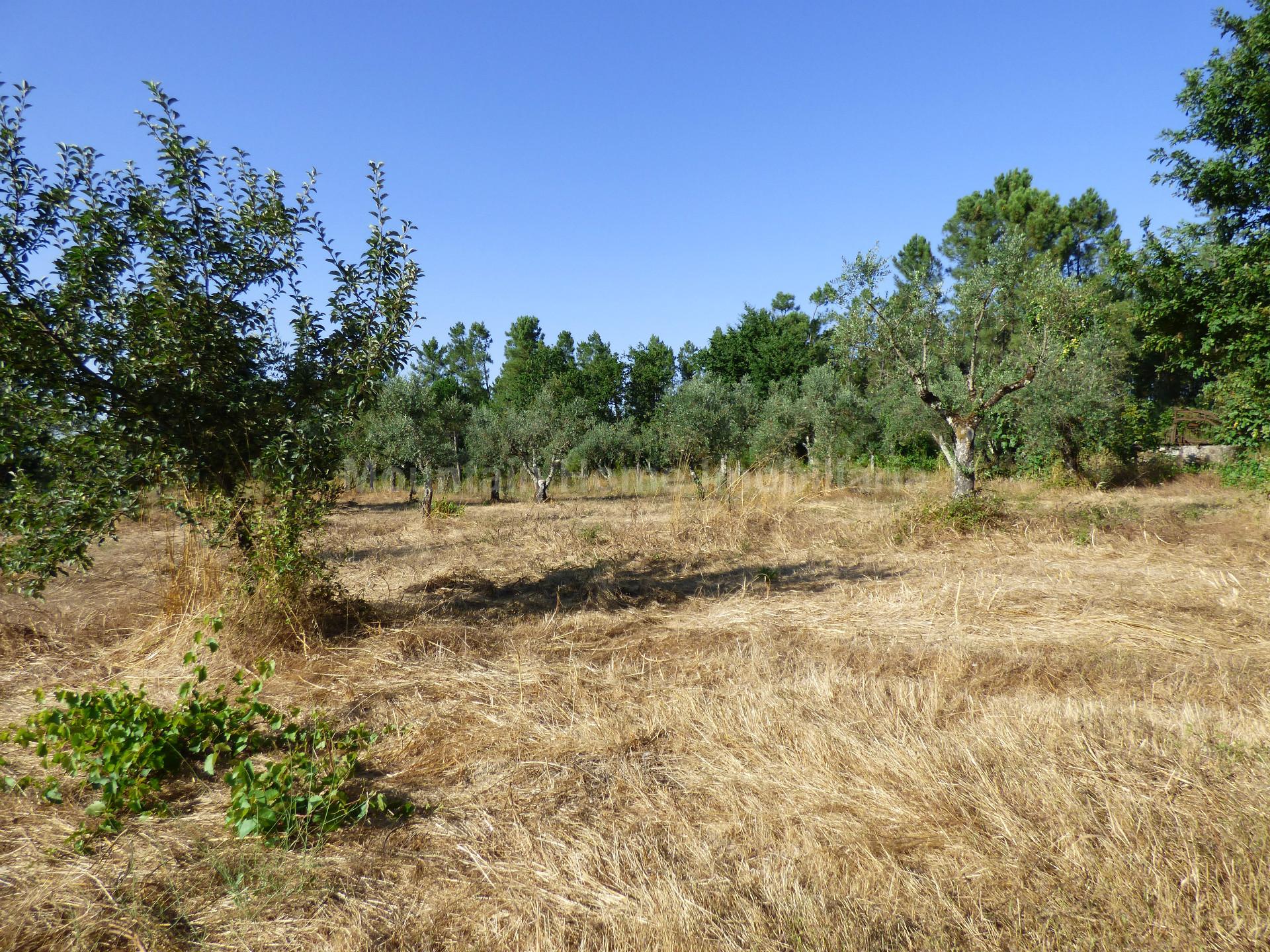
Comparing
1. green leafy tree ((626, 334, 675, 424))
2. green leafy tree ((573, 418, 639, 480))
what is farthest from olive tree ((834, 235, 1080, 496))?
green leafy tree ((626, 334, 675, 424))

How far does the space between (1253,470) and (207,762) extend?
18.3 m

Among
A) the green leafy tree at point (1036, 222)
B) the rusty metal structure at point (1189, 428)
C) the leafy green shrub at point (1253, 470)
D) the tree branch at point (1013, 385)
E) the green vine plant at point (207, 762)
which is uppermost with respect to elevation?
the green leafy tree at point (1036, 222)

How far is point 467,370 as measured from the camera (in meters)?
64.5

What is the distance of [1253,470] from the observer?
13.9 m

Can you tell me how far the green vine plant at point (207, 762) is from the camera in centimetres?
310

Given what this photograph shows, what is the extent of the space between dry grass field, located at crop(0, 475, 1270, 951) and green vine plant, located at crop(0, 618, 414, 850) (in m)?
0.13

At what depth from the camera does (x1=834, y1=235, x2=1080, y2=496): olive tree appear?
15.5 metres

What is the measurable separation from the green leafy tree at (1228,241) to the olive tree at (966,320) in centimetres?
398

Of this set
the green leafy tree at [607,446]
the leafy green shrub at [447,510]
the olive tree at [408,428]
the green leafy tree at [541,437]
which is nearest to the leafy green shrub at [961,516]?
the leafy green shrub at [447,510]

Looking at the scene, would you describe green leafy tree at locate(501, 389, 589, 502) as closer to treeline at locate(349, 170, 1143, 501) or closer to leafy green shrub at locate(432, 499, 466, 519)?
→ treeline at locate(349, 170, 1143, 501)

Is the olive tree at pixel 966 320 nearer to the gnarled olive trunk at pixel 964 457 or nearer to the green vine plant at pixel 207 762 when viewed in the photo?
the gnarled olive trunk at pixel 964 457

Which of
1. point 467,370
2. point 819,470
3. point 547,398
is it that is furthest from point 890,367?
point 467,370

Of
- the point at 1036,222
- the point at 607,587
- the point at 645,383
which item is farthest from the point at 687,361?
the point at 607,587

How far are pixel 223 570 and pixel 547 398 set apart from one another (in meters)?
27.8
